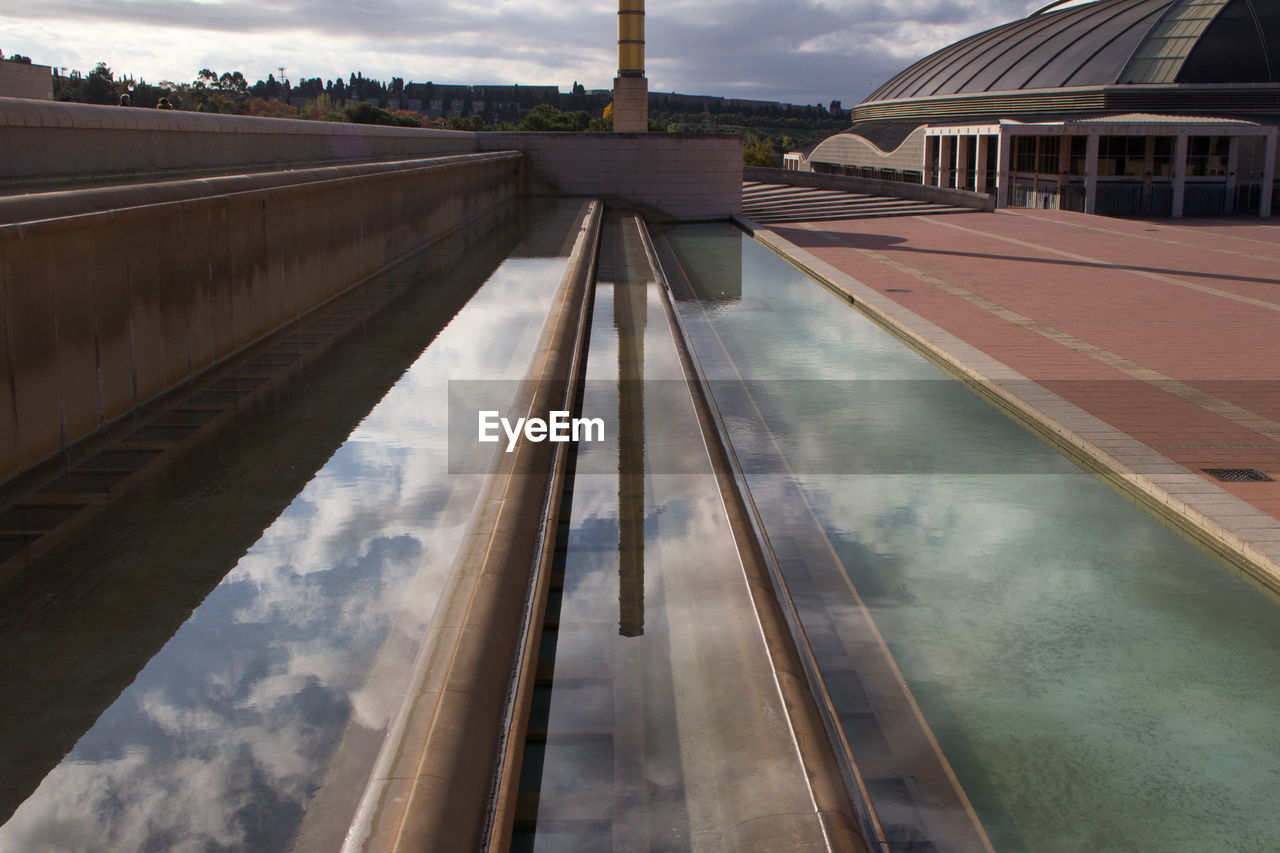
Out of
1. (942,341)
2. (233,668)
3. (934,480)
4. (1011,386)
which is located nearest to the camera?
(233,668)

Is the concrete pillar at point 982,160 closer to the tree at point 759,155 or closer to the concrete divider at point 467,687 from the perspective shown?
the concrete divider at point 467,687

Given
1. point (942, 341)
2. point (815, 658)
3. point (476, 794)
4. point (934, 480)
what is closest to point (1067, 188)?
point (942, 341)

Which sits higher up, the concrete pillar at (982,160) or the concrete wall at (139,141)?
the concrete pillar at (982,160)

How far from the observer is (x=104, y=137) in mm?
9719

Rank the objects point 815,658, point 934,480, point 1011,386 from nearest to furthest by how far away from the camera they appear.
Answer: point 815,658 → point 934,480 → point 1011,386

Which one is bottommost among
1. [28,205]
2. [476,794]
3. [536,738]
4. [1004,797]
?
[1004,797]

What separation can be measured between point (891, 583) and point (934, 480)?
5.63ft

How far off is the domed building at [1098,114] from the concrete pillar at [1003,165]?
0.17ft

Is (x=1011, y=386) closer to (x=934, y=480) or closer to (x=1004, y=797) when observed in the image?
(x=934, y=480)

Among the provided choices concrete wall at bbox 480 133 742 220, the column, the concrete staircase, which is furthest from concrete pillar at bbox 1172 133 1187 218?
concrete wall at bbox 480 133 742 220

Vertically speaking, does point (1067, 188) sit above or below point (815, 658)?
above

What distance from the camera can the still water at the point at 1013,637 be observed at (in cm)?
364

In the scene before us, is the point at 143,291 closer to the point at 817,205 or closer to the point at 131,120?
the point at 131,120

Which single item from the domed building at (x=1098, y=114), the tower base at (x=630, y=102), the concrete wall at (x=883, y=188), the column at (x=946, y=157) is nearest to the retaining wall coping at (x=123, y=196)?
the tower base at (x=630, y=102)
